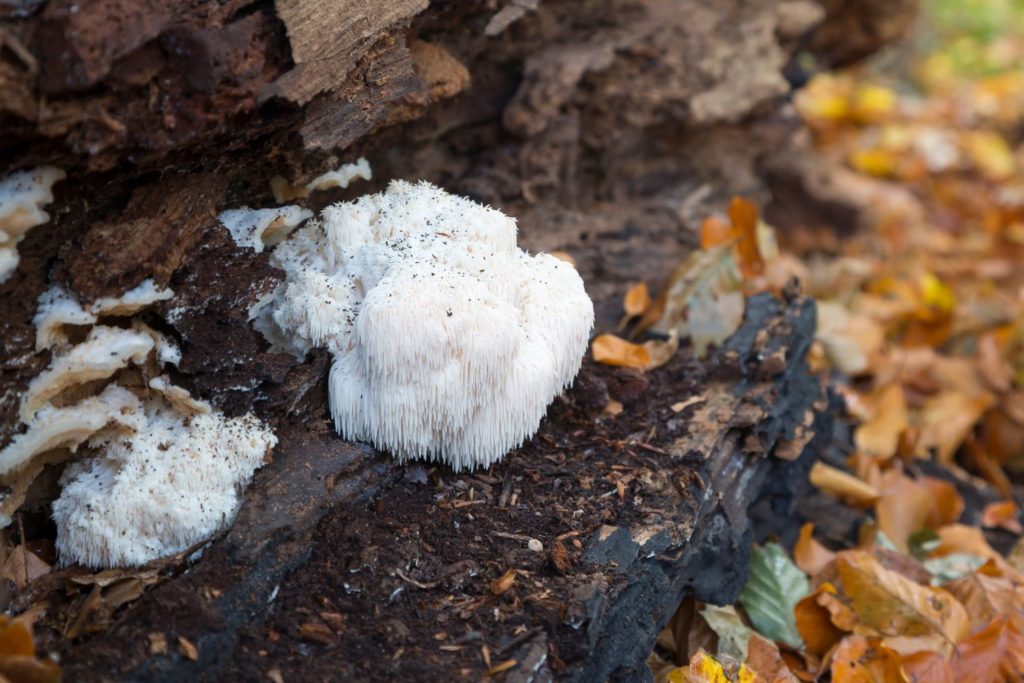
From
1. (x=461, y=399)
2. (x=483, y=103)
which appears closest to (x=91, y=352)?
(x=461, y=399)

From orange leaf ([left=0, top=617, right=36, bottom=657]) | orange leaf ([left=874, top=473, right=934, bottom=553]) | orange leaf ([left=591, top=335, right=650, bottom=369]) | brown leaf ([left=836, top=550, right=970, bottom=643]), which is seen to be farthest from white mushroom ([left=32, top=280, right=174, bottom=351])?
Result: orange leaf ([left=874, top=473, right=934, bottom=553])

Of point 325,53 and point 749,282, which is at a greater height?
point 325,53

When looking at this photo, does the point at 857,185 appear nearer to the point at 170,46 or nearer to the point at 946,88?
the point at 946,88

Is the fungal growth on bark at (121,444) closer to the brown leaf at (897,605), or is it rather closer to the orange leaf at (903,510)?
the brown leaf at (897,605)

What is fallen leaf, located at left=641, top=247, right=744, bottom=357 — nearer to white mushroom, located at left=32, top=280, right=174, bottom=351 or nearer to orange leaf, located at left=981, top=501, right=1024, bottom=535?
orange leaf, located at left=981, top=501, right=1024, bottom=535

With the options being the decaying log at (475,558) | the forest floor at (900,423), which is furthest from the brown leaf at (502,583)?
the forest floor at (900,423)
